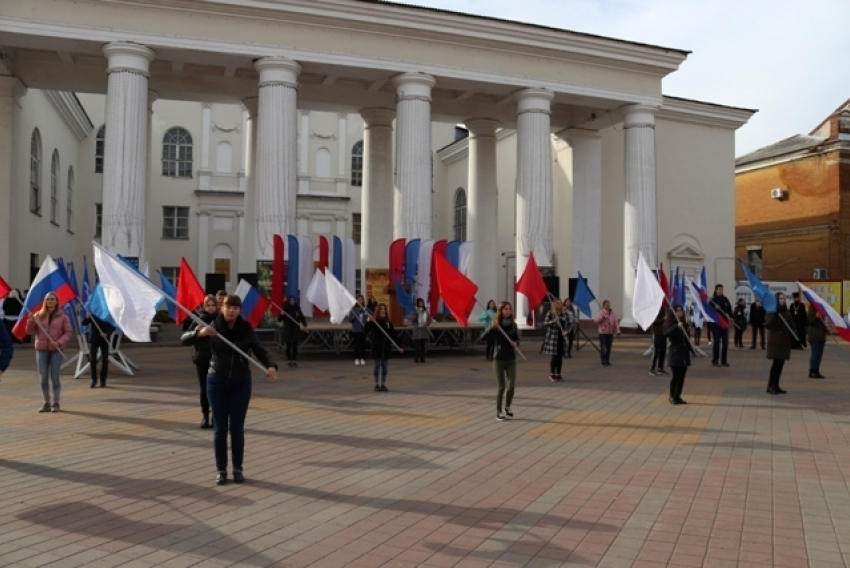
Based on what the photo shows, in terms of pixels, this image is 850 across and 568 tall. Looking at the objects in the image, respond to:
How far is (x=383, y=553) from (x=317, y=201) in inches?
1614

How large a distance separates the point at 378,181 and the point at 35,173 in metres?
13.8

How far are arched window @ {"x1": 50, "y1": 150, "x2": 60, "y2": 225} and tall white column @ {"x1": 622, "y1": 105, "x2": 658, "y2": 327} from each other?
24903 mm

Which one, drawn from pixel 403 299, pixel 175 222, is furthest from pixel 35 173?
pixel 403 299

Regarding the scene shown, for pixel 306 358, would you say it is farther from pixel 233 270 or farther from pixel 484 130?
pixel 233 270

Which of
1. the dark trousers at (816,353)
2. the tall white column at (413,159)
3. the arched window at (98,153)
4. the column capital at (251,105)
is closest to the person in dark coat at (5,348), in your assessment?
the dark trousers at (816,353)

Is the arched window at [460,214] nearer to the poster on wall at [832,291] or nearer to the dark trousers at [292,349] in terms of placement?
the poster on wall at [832,291]

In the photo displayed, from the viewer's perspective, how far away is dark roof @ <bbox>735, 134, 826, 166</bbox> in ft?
135

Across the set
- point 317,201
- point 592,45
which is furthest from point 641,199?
point 317,201

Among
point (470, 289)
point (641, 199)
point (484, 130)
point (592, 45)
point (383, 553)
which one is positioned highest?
point (592, 45)

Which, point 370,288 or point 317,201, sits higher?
point 317,201

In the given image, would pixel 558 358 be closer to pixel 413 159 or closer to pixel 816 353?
pixel 816 353

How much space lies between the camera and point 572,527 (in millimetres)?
6230

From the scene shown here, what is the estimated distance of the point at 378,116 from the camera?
32312 mm

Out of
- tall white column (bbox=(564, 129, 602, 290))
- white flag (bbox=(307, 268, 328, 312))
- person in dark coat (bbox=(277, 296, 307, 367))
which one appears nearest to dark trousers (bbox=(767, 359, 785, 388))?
white flag (bbox=(307, 268, 328, 312))
